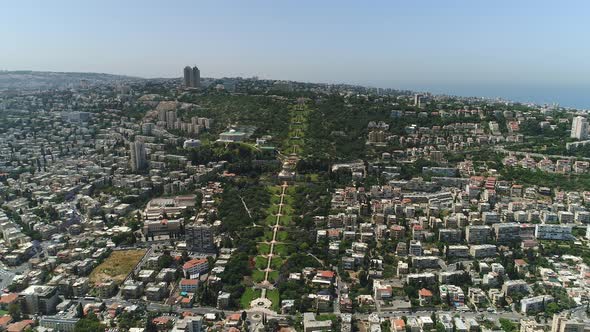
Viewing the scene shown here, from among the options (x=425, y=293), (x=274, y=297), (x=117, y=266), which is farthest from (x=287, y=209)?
(x=425, y=293)

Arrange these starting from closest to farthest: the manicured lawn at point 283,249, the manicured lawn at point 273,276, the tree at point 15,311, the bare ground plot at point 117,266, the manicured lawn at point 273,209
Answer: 1. the tree at point 15,311
2. the manicured lawn at point 273,276
3. the bare ground plot at point 117,266
4. the manicured lawn at point 283,249
5. the manicured lawn at point 273,209

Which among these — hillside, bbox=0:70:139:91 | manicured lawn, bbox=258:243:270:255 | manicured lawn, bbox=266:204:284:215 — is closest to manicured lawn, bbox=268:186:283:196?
manicured lawn, bbox=266:204:284:215

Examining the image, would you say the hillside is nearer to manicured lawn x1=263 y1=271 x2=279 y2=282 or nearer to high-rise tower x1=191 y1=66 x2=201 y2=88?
high-rise tower x1=191 y1=66 x2=201 y2=88

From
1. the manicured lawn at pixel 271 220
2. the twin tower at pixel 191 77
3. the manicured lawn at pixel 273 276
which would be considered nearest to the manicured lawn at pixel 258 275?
the manicured lawn at pixel 273 276

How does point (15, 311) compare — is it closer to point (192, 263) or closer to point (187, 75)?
point (192, 263)

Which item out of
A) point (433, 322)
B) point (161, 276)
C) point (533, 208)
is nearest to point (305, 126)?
point (533, 208)

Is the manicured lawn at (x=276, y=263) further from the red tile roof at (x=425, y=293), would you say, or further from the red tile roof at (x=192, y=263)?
the red tile roof at (x=425, y=293)
